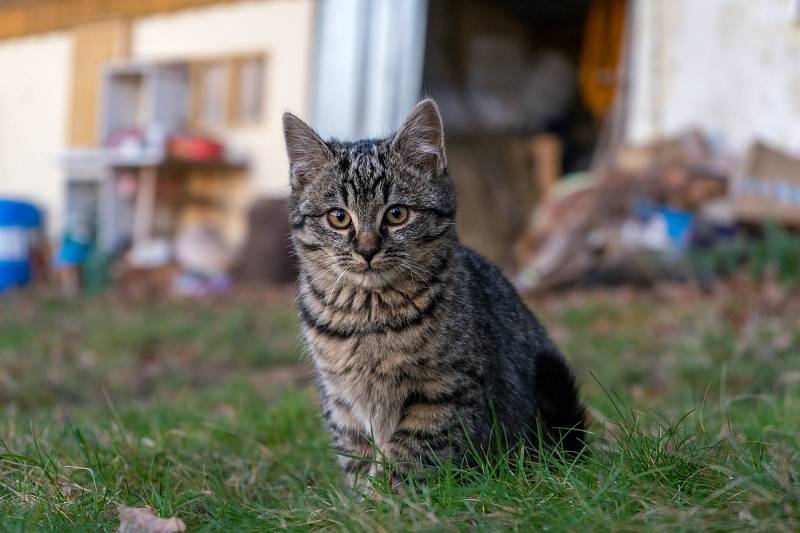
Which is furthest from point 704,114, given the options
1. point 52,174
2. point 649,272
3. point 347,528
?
point 52,174

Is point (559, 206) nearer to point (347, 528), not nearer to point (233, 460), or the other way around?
point (233, 460)

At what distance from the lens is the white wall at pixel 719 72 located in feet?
26.6

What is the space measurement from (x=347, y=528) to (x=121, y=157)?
10.2 m

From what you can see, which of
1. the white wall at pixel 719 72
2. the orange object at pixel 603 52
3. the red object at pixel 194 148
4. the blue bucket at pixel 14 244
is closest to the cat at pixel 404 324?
the white wall at pixel 719 72

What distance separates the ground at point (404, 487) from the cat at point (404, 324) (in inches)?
6.4

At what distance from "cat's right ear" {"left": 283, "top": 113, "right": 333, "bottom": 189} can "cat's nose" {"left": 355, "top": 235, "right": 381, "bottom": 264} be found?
16.1 inches

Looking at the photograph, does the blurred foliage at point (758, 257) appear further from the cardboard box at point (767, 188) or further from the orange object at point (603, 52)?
the orange object at point (603, 52)

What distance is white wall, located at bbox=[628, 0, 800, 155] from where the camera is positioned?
8.09 m

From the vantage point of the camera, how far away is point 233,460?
3.17 meters

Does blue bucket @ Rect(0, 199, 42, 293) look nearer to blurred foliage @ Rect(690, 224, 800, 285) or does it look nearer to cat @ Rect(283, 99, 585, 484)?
blurred foliage @ Rect(690, 224, 800, 285)

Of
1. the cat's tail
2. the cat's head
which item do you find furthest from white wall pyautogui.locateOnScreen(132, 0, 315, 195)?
the cat's tail

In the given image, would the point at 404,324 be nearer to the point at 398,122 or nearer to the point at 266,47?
the point at 398,122

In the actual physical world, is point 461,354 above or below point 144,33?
below

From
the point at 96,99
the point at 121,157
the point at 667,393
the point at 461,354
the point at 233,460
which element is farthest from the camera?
the point at 96,99
